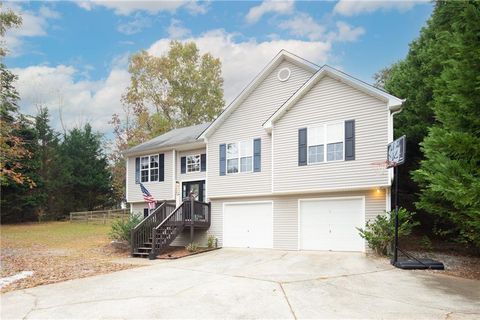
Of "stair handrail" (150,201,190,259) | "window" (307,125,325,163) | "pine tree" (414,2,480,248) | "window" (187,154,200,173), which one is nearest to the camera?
"pine tree" (414,2,480,248)

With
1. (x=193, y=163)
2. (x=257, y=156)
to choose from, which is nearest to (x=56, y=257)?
(x=193, y=163)

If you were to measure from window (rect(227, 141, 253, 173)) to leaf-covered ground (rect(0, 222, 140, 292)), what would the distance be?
228 inches

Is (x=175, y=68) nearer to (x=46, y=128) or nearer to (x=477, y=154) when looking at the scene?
(x=46, y=128)

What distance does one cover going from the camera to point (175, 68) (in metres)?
33.5

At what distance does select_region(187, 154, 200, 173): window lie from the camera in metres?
18.1

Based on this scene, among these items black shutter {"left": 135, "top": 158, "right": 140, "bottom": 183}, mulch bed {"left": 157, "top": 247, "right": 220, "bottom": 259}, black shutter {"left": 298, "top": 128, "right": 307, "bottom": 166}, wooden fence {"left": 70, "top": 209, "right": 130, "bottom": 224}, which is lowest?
wooden fence {"left": 70, "top": 209, "right": 130, "bottom": 224}

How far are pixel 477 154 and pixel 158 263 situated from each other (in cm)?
980

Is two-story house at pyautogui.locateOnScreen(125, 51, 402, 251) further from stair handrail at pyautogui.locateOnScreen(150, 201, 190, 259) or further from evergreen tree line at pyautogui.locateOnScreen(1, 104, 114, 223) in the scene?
evergreen tree line at pyautogui.locateOnScreen(1, 104, 114, 223)

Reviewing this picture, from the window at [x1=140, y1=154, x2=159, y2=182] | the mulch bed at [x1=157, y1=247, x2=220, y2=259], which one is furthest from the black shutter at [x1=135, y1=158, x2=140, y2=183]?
the mulch bed at [x1=157, y1=247, x2=220, y2=259]

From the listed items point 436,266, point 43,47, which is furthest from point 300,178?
point 43,47

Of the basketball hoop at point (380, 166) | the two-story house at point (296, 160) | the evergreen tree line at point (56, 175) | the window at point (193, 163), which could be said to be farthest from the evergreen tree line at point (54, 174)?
the basketball hoop at point (380, 166)

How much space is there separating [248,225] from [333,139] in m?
5.29

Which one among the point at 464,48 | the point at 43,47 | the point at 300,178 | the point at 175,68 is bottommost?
the point at 300,178

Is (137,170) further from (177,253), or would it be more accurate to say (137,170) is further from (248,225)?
(248,225)
